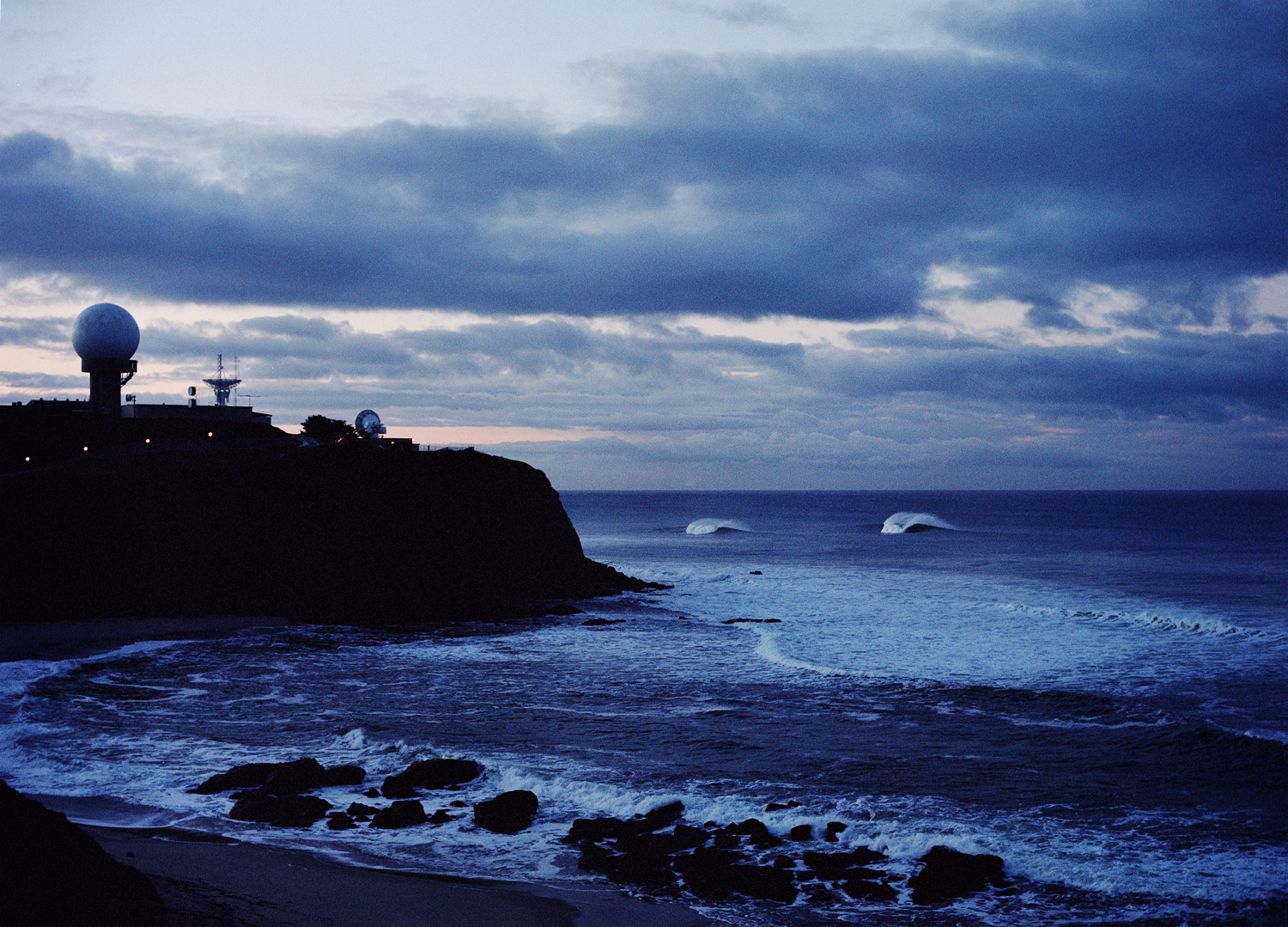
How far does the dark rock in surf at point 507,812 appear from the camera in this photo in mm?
14117

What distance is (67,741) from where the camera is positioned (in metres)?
18.2

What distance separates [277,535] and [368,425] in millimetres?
15061

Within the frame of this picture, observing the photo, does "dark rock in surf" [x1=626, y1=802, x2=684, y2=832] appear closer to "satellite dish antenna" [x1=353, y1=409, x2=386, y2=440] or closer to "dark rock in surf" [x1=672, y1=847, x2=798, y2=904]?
"dark rock in surf" [x1=672, y1=847, x2=798, y2=904]

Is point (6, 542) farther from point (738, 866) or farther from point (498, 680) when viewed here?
point (738, 866)

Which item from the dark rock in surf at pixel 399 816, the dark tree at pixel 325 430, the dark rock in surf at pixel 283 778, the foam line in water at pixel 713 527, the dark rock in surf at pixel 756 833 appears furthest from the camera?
the foam line in water at pixel 713 527

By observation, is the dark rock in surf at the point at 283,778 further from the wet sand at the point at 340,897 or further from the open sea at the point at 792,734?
the wet sand at the point at 340,897

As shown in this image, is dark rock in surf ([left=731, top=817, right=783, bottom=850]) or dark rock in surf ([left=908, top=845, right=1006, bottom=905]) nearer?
dark rock in surf ([left=908, top=845, right=1006, bottom=905])

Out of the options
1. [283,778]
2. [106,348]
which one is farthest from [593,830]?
[106,348]

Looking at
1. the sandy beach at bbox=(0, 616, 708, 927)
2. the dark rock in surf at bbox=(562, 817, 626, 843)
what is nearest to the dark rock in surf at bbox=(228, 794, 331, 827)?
the sandy beach at bbox=(0, 616, 708, 927)

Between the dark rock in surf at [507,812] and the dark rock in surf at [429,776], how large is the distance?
1.29 m

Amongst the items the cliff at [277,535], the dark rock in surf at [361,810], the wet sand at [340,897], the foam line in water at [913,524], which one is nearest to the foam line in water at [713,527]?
the foam line in water at [913,524]

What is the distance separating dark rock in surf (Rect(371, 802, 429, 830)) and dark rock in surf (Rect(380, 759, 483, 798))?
83 centimetres

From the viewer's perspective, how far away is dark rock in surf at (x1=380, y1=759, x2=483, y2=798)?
15609mm

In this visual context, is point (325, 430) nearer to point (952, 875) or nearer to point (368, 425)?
point (368, 425)
